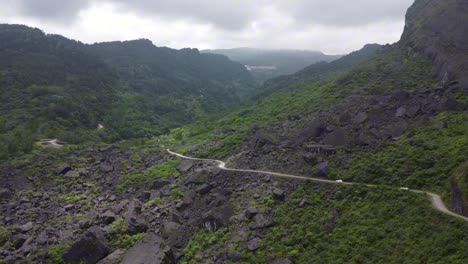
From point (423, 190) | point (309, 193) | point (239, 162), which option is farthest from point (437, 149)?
point (239, 162)

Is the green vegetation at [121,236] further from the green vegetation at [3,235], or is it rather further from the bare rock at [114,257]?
the green vegetation at [3,235]

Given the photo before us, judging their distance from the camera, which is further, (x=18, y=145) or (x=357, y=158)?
(x=18, y=145)

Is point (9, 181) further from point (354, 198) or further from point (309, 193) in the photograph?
point (354, 198)

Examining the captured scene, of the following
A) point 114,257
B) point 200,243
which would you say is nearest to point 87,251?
point 114,257

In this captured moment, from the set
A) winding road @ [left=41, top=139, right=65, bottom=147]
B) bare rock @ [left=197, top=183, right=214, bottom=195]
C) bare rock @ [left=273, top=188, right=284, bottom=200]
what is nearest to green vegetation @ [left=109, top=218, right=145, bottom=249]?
bare rock @ [left=197, top=183, right=214, bottom=195]

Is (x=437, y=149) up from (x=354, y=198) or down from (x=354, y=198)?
up

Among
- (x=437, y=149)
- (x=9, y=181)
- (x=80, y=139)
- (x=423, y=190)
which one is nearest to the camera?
(x=423, y=190)

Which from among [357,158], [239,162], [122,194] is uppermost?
[357,158]
